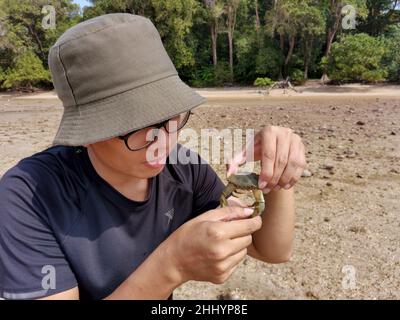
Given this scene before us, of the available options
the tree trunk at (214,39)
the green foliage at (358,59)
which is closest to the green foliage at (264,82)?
the green foliage at (358,59)

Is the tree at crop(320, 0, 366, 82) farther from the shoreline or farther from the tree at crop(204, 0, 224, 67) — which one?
the tree at crop(204, 0, 224, 67)

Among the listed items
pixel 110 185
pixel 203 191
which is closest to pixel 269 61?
pixel 203 191

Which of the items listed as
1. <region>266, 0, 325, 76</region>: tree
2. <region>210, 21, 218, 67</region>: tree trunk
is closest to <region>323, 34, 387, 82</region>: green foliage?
<region>266, 0, 325, 76</region>: tree

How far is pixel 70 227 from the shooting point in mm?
1372

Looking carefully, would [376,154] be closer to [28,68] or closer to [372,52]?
[372,52]

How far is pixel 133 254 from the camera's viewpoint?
5.00 feet

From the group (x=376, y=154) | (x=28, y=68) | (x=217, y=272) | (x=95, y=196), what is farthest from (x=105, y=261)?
(x=28, y=68)

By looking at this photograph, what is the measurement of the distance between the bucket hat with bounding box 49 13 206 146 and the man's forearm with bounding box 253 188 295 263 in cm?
57

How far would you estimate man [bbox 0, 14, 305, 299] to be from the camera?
1.25 m

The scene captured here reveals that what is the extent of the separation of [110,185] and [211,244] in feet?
1.60

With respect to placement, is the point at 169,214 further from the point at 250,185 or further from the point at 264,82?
the point at 264,82

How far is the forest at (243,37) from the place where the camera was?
24906 mm
